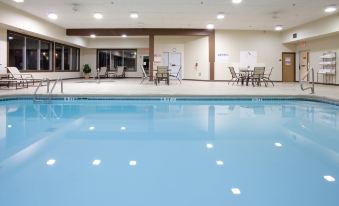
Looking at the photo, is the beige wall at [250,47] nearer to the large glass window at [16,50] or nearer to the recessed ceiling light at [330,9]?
the recessed ceiling light at [330,9]

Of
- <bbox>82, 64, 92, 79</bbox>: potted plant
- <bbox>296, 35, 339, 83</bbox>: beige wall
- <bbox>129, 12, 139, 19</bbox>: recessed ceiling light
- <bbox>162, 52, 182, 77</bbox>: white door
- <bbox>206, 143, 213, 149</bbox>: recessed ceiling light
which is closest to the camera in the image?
<bbox>206, 143, 213, 149</bbox>: recessed ceiling light

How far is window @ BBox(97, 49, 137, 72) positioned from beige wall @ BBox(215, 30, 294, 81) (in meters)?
6.89

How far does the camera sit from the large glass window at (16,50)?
12.6m

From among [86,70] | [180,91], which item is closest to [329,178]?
[180,91]

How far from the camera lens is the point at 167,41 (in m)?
18.7

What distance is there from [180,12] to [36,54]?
22.7 ft

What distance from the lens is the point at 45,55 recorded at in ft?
52.0

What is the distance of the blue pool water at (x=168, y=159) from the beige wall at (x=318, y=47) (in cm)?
828

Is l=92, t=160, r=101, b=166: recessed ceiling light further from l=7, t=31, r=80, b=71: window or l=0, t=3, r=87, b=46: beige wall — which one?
l=7, t=31, r=80, b=71: window

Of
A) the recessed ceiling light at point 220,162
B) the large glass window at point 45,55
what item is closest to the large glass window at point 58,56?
the large glass window at point 45,55

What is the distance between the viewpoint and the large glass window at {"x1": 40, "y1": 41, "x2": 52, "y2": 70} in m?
15.3

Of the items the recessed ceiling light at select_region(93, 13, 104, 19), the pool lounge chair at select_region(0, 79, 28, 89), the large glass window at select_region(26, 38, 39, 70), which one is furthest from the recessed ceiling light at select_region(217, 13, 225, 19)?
the large glass window at select_region(26, 38, 39, 70)

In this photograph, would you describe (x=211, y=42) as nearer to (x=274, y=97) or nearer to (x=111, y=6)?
(x=111, y=6)

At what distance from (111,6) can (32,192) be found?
9537mm
